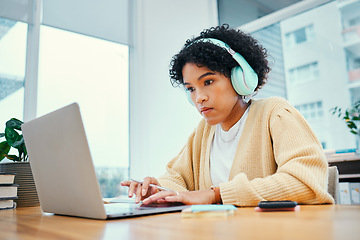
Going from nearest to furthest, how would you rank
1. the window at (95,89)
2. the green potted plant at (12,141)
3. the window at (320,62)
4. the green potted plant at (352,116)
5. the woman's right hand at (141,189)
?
1. the woman's right hand at (141,189)
2. the green potted plant at (12,141)
3. the green potted plant at (352,116)
4. the window at (95,89)
5. the window at (320,62)

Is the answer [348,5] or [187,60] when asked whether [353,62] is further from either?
[187,60]

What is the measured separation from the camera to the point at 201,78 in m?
1.41

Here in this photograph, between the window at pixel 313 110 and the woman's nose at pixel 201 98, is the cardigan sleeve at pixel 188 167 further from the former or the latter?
the window at pixel 313 110

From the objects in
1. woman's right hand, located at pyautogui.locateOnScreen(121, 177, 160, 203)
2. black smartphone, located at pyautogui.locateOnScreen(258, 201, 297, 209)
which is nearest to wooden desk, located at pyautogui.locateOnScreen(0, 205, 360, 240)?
black smartphone, located at pyautogui.locateOnScreen(258, 201, 297, 209)

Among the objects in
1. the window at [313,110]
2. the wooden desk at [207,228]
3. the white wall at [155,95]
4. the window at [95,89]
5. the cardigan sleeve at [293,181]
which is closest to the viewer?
the wooden desk at [207,228]

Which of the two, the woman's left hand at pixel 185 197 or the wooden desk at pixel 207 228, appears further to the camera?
the woman's left hand at pixel 185 197

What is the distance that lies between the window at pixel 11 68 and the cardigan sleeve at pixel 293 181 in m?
2.25

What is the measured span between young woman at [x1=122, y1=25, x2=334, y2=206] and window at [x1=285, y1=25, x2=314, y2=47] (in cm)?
207

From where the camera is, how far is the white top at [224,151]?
1.44m

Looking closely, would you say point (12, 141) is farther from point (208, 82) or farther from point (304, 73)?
point (304, 73)

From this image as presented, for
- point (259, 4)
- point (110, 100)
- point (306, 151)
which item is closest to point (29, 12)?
point (110, 100)

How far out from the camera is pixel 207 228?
1.81ft

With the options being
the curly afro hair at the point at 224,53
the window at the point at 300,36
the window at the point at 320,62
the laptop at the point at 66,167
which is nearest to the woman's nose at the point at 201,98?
the curly afro hair at the point at 224,53

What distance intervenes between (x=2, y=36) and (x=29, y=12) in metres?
0.33
